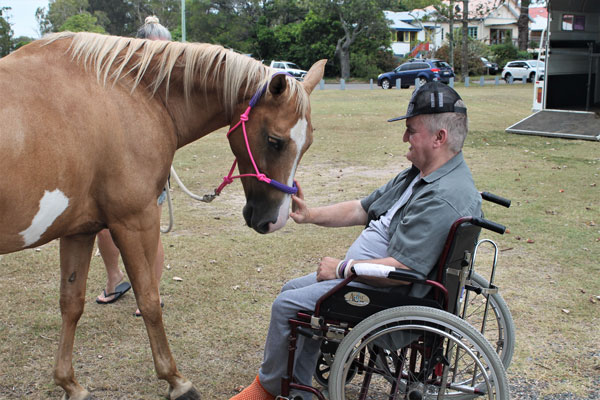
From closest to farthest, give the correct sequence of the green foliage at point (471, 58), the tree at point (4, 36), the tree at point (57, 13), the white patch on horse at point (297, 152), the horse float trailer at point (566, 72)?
1. the white patch on horse at point (297, 152)
2. the horse float trailer at point (566, 72)
3. the tree at point (4, 36)
4. the green foliage at point (471, 58)
5. the tree at point (57, 13)

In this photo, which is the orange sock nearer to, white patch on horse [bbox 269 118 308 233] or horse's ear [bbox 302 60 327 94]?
white patch on horse [bbox 269 118 308 233]

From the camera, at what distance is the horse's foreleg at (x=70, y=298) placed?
2.83 metres

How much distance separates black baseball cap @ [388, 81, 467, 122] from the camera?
7.66ft

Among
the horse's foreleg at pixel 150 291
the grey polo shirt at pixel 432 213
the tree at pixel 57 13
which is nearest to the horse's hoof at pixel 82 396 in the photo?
the horse's foreleg at pixel 150 291

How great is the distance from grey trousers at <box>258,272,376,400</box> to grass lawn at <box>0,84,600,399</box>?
563 millimetres

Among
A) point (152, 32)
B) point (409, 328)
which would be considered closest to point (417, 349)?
point (409, 328)

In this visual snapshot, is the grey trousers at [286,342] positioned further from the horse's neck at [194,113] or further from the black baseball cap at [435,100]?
the horse's neck at [194,113]

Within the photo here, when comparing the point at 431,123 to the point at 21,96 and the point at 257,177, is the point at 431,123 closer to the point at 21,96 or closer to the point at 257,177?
the point at 257,177

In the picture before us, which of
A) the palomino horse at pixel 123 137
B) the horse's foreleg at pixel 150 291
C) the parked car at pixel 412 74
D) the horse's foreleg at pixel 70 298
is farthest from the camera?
the parked car at pixel 412 74

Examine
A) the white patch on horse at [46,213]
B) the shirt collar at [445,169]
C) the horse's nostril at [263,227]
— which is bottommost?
the horse's nostril at [263,227]

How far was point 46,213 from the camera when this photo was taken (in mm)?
2307

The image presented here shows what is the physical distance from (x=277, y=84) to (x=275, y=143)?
269mm

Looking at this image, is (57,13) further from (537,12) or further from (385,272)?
(385,272)

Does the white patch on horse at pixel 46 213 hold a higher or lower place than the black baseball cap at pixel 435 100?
lower
